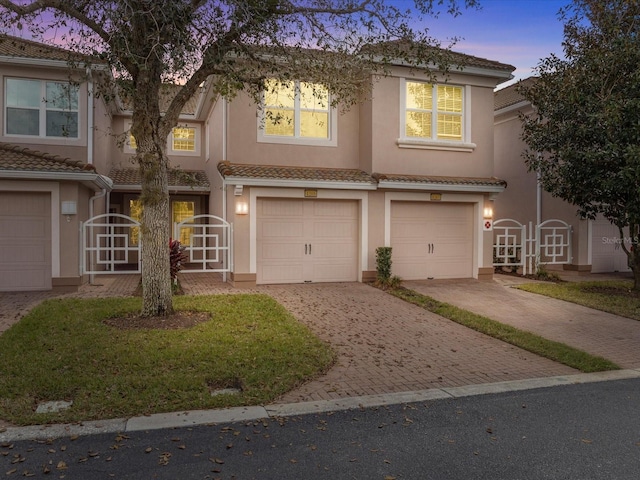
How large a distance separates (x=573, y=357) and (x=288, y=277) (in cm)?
785

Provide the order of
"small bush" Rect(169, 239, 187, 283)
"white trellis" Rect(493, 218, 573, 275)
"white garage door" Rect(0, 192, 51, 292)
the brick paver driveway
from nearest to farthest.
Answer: the brick paver driveway, "small bush" Rect(169, 239, 187, 283), "white garage door" Rect(0, 192, 51, 292), "white trellis" Rect(493, 218, 573, 275)

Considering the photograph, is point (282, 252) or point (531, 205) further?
point (531, 205)

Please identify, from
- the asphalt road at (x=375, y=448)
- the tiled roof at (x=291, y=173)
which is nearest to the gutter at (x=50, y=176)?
the tiled roof at (x=291, y=173)

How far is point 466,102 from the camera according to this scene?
14.7 m

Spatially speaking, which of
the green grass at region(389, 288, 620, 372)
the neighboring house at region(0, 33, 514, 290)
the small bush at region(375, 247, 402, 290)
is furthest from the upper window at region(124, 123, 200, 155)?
the green grass at region(389, 288, 620, 372)

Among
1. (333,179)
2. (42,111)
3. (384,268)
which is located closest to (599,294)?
(384,268)

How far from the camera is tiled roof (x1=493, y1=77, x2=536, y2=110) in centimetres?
1855

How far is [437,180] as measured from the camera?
14000 millimetres

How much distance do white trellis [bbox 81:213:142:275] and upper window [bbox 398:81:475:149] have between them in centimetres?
794

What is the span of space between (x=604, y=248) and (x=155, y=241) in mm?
15394

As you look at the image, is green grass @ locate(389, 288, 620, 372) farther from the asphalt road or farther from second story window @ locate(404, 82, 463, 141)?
second story window @ locate(404, 82, 463, 141)

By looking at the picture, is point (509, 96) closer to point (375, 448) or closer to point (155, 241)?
point (155, 241)

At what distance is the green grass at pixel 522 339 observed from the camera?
6.97 metres

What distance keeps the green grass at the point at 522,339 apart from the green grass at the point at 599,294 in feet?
10.7
